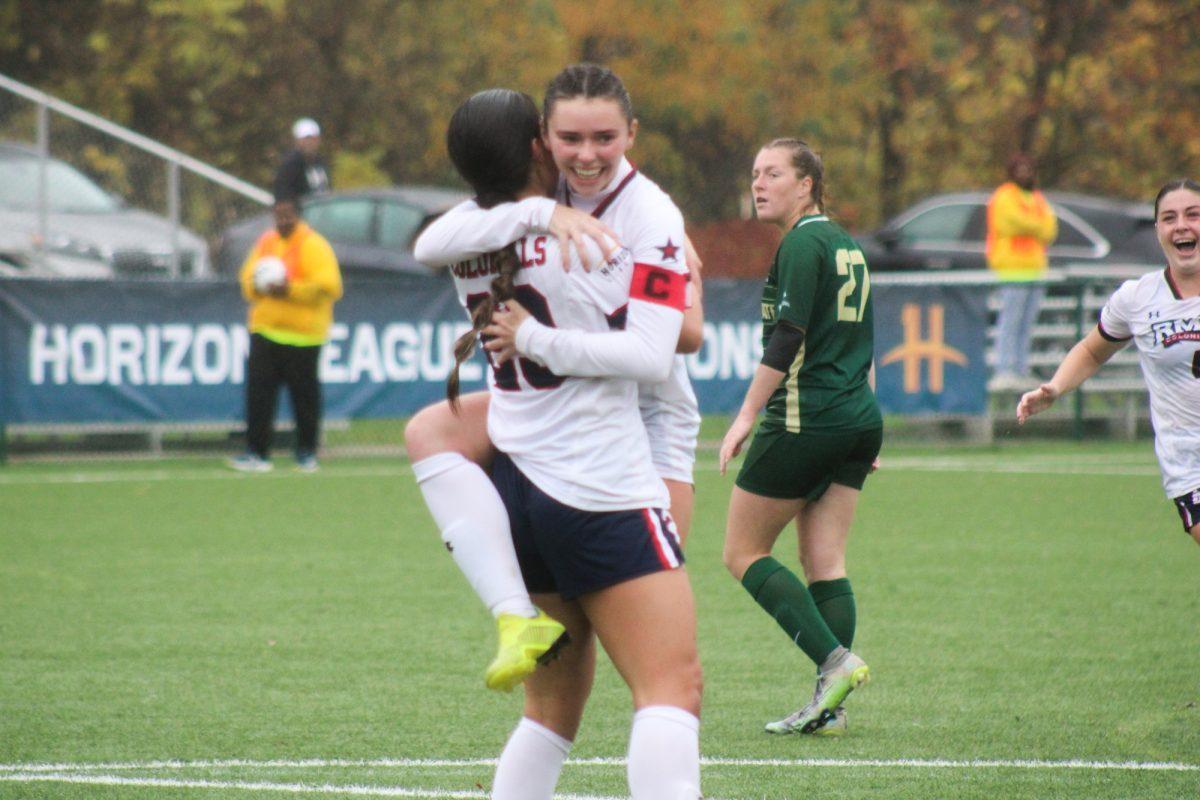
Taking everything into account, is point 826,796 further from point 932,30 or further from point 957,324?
point 932,30

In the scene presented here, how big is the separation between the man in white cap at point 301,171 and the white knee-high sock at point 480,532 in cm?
1115

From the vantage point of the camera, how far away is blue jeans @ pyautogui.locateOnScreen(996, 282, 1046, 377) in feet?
54.0

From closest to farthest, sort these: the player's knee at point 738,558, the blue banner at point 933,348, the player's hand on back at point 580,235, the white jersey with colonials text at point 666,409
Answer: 1. the player's hand on back at point 580,235
2. the white jersey with colonials text at point 666,409
3. the player's knee at point 738,558
4. the blue banner at point 933,348

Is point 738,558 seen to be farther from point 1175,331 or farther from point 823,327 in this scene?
point 1175,331

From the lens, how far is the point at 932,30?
29734 millimetres

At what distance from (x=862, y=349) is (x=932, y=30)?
80.8 feet

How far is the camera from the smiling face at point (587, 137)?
12.5 feet

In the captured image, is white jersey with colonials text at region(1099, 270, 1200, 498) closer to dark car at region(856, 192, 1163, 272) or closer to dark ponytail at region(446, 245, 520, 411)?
dark ponytail at region(446, 245, 520, 411)

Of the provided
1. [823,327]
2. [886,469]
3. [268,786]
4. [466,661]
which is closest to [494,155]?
[268,786]

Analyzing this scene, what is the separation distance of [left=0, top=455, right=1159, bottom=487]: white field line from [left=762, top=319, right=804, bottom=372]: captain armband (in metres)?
8.86

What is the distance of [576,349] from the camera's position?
3.74 meters

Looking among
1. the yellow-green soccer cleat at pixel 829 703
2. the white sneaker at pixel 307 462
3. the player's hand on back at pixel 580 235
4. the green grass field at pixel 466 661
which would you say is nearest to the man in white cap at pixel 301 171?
the white sneaker at pixel 307 462

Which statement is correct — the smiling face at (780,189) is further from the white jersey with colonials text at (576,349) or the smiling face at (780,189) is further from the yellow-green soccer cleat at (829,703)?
the white jersey with colonials text at (576,349)

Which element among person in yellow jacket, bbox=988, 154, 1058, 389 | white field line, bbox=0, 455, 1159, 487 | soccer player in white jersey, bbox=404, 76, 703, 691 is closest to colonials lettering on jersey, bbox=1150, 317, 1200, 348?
soccer player in white jersey, bbox=404, 76, 703, 691
